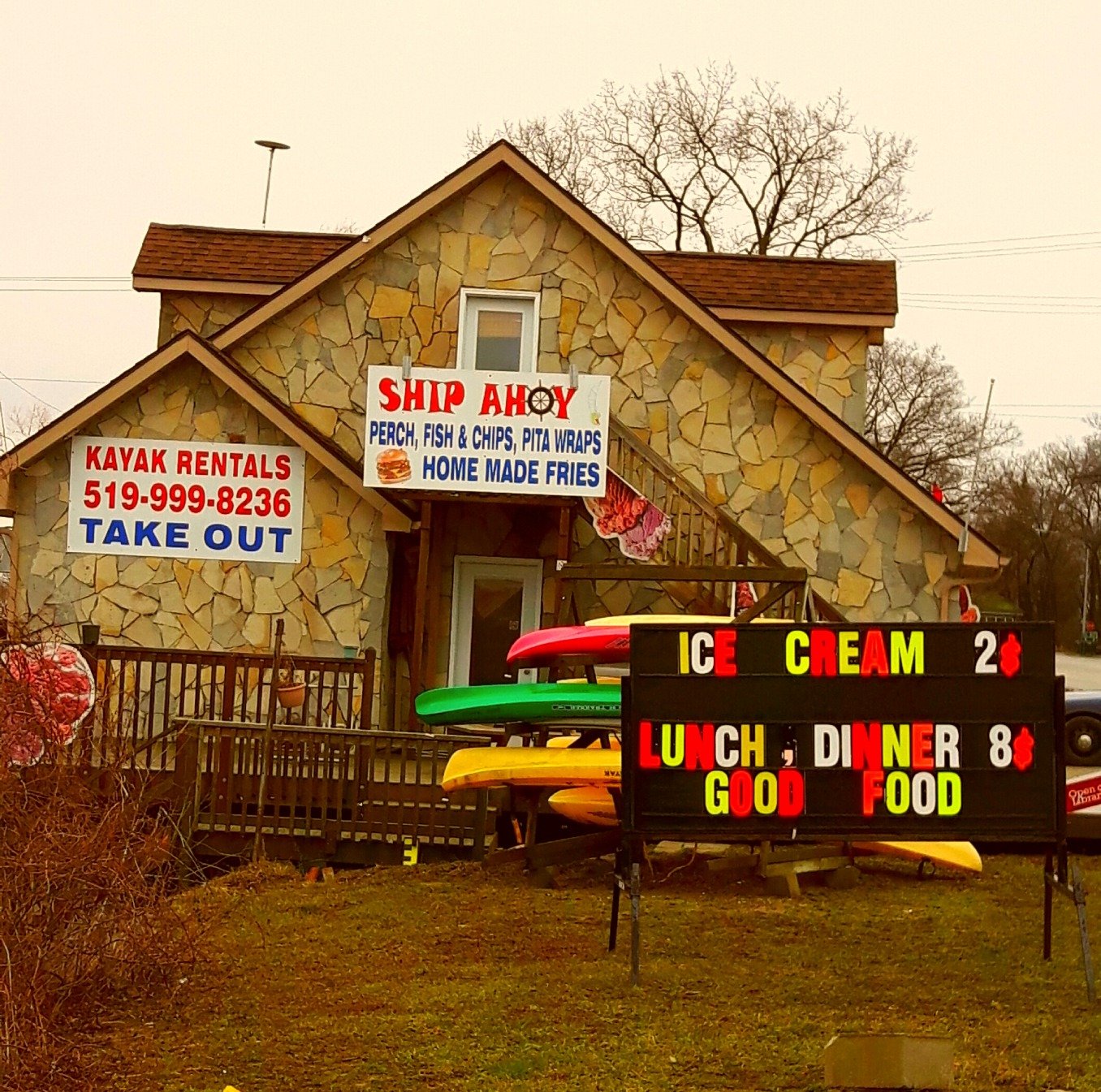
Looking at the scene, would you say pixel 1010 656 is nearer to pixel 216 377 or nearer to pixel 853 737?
pixel 853 737

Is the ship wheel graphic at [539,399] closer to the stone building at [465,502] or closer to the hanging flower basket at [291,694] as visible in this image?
the stone building at [465,502]

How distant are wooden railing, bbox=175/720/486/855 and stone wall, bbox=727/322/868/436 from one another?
9.85 metres

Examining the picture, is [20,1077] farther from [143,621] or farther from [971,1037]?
[143,621]

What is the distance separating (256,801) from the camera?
1297 centimetres

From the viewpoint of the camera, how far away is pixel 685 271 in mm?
22156

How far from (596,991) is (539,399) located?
10486 mm

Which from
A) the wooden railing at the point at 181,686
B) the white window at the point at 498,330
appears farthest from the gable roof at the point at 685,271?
the wooden railing at the point at 181,686

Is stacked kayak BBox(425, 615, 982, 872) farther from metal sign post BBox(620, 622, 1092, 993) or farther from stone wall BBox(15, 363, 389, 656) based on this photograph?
stone wall BBox(15, 363, 389, 656)

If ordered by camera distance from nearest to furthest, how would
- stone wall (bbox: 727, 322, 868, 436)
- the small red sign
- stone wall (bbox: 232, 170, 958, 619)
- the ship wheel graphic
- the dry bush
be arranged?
the dry bush < the small red sign < the ship wheel graphic < stone wall (bbox: 232, 170, 958, 619) < stone wall (bbox: 727, 322, 868, 436)

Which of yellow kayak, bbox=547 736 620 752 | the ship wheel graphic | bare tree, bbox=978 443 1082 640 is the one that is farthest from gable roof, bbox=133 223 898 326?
bare tree, bbox=978 443 1082 640

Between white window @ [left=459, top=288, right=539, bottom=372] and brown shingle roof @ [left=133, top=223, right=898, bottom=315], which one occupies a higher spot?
brown shingle roof @ [left=133, top=223, right=898, bottom=315]

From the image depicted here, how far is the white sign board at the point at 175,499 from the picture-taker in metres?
18.3

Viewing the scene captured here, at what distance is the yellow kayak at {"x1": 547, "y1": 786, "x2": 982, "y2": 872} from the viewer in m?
11.4

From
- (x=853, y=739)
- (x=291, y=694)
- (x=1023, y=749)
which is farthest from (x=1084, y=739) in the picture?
(x=291, y=694)
